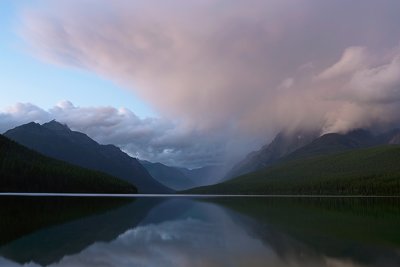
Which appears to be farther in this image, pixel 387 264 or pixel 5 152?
pixel 5 152

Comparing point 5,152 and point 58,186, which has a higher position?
point 5,152

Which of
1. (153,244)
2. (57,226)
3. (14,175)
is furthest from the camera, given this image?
(14,175)

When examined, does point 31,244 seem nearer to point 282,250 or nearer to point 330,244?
point 282,250

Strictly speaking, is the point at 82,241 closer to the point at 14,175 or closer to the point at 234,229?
the point at 234,229

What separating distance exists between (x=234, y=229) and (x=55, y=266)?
23751mm

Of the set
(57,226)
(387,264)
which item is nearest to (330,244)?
(387,264)

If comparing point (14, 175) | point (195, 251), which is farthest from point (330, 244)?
point (14, 175)

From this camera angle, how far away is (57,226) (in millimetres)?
42906

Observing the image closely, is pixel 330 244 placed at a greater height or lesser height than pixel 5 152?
lesser

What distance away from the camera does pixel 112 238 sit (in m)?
36.1

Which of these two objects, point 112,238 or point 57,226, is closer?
point 112,238

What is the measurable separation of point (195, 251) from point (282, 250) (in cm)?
570

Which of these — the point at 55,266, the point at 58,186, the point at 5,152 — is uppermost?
the point at 5,152

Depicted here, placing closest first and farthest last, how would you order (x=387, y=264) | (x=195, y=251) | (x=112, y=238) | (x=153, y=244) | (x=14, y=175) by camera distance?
(x=387, y=264) → (x=195, y=251) → (x=153, y=244) → (x=112, y=238) → (x=14, y=175)
